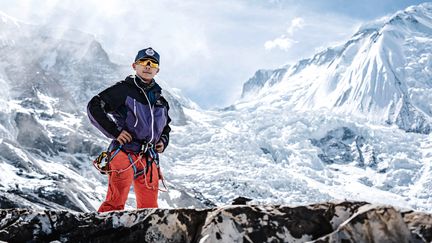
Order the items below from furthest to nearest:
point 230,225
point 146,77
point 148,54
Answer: point 148,54
point 146,77
point 230,225

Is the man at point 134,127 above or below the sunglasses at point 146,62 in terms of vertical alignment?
below

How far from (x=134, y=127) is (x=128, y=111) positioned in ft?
0.80

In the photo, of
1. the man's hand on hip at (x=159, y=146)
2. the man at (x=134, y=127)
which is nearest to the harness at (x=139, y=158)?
the man at (x=134, y=127)

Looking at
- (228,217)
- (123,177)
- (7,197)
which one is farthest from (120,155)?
(7,197)

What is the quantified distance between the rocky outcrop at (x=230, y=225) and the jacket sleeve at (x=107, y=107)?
1.97 m

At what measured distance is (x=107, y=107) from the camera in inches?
336

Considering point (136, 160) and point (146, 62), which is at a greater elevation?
point (146, 62)

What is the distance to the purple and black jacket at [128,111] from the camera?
27.4 ft

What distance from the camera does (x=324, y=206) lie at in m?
5.98

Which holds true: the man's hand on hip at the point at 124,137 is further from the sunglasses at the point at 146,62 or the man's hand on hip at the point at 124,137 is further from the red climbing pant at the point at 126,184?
the sunglasses at the point at 146,62

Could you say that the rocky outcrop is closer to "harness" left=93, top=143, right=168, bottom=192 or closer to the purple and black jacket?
"harness" left=93, top=143, right=168, bottom=192

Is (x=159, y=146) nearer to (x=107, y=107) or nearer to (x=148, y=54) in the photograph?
(x=107, y=107)

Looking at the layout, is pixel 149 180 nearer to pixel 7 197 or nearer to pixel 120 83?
pixel 120 83

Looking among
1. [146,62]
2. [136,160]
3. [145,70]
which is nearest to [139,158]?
[136,160]
